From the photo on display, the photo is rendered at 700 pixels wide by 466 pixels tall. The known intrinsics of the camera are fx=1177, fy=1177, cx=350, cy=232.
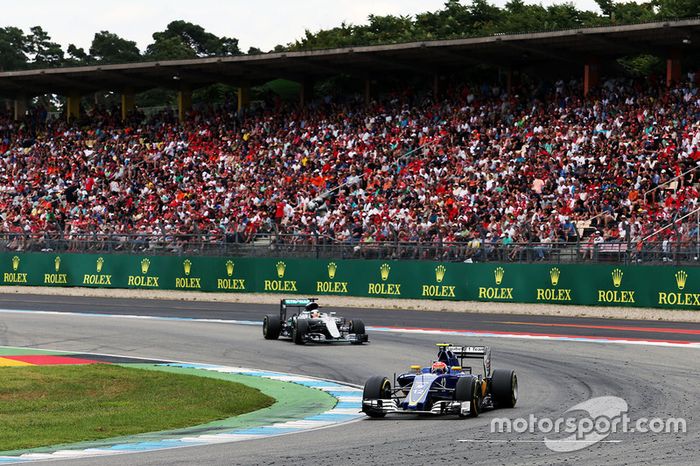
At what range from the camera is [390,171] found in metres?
44.0

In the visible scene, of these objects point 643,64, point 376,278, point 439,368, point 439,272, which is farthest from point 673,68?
point 439,368

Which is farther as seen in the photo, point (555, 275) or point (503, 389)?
point (555, 275)

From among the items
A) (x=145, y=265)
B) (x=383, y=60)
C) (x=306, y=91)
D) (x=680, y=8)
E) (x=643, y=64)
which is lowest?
(x=145, y=265)

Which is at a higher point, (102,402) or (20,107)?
(20,107)

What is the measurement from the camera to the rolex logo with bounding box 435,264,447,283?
36.6m

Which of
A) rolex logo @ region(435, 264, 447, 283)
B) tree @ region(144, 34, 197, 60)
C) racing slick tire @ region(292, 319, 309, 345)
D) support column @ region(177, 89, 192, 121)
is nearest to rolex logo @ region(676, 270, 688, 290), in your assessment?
rolex logo @ region(435, 264, 447, 283)

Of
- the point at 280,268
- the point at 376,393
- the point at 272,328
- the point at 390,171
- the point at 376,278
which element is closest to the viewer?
the point at 376,393

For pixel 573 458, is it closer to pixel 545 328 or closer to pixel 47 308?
pixel 545 328

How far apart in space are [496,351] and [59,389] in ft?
31.5

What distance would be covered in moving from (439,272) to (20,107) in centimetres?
3510

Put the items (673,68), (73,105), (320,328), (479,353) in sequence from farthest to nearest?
(73,105)
(673,68)
(320,328)
(479,353)

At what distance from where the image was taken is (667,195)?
3509 cm

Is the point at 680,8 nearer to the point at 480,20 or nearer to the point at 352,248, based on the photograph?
the point at 480,20

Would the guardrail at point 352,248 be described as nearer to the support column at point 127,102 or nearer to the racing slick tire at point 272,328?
the racing slick tire at point 272,328
